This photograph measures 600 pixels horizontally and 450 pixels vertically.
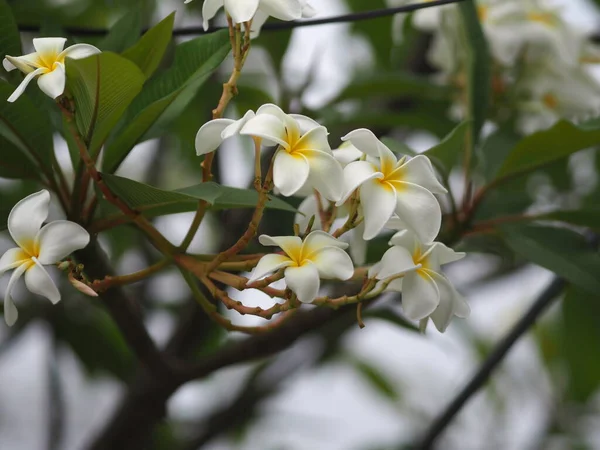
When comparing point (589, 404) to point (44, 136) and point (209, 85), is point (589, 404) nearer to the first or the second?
point (209, 85)

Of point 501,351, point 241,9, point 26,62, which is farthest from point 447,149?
point 501,351

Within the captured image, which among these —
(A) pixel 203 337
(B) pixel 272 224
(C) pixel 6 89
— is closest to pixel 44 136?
(C) pixel 6 89

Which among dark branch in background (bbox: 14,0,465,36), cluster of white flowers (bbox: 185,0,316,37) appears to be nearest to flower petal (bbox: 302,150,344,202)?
cluster of white flowers (bbox: 185,0,316,37)

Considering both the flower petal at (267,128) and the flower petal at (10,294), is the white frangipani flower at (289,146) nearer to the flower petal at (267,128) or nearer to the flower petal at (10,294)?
the flower petal at (267,128)

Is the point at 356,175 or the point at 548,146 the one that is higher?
the point at 356,175

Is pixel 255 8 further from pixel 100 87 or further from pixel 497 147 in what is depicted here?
pixel 497 147

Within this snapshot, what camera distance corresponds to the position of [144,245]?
1132 mm

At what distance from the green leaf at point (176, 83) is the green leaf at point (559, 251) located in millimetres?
317

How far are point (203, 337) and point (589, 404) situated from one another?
2.70 feet

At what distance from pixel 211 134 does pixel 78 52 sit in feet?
0.30

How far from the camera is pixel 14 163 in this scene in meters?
0.58

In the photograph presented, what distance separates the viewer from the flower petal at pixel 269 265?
1.36ft

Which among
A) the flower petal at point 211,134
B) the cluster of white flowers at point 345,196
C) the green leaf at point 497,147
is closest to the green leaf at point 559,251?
the green leaf at point 497,147

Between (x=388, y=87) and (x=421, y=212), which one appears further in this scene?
(x=388, y=87)
